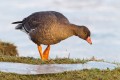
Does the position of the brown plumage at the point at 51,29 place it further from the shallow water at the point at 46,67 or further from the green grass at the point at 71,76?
the green grass at the point at 71,76

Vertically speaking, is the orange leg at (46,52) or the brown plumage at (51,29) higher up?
the brown plumage at (51,29)

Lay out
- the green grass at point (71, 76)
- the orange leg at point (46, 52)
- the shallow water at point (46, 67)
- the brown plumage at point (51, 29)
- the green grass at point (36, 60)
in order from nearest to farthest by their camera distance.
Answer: the green grass at point (71, 76) < the shallow water at point (46, 67) < the green grass at point (36, 60) < the brown plumage at point (51, 29) < the orange leg at point (46, 52)

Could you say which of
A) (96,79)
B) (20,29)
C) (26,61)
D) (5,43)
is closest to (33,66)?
(26,61)

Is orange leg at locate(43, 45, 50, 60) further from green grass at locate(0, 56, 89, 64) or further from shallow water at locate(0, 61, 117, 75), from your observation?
shallow water at locate(0, 61, 117, 75)

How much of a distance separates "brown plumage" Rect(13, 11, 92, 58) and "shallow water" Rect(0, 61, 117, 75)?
1205mm

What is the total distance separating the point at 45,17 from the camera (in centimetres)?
1220

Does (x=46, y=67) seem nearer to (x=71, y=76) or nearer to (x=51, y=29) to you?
(x=71, y=76)

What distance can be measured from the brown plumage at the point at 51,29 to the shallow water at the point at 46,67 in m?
1.21

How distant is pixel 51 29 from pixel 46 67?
160cm

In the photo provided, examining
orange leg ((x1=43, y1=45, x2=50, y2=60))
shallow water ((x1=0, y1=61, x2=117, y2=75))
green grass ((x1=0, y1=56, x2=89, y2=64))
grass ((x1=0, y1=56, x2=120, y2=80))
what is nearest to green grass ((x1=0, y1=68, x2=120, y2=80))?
grass ((x1=0, y1=56, x2=120, y2=80))

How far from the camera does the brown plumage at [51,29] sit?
11867 millimetres

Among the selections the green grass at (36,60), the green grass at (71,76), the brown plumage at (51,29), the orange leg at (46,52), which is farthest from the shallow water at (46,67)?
the orange leg at (46,52)

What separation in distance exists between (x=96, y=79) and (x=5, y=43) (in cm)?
925

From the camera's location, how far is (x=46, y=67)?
1049cm
